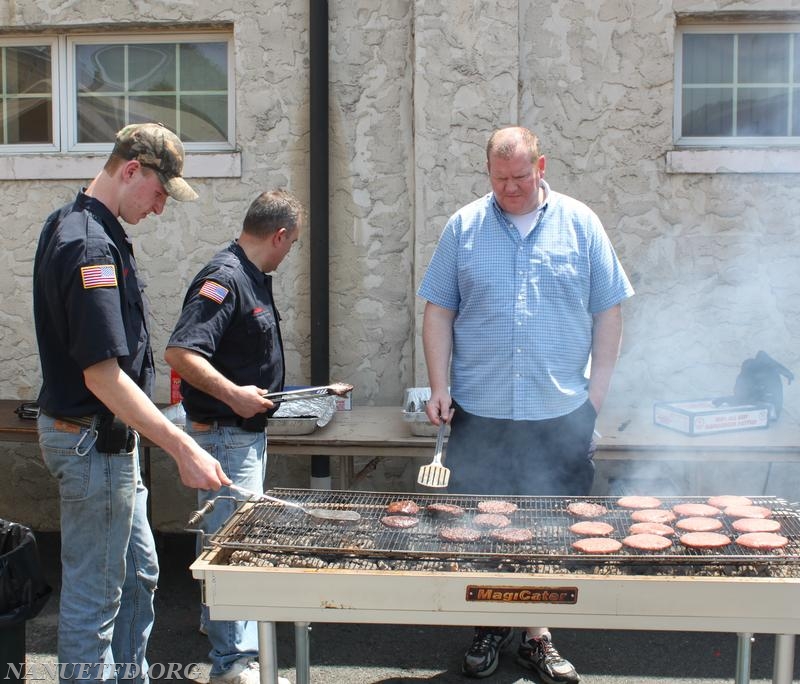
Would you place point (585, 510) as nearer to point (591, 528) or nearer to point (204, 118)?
point (591, 528)

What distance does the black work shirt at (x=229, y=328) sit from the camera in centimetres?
347

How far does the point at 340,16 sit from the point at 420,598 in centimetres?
393

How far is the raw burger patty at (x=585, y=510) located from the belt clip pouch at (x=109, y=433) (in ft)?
5.00

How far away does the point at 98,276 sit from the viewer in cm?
273

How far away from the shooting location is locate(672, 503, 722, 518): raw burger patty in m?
3.04

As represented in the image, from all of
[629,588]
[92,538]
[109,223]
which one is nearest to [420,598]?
[629,588]

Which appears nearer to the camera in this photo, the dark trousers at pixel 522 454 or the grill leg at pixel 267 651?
the grill leg at pixel 267 651

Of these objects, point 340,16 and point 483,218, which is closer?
point 483,218

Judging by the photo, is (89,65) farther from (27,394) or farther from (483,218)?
(483,218)

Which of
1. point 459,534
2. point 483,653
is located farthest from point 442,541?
point 483,653

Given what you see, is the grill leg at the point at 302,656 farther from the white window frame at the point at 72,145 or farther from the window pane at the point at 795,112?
the window pane at the point at 795,112

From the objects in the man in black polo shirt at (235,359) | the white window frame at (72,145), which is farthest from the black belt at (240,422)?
the white window frame at (72,145)

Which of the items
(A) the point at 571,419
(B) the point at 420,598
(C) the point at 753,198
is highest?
(C) the point at 753,198

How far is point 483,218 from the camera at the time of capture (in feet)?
12.2
